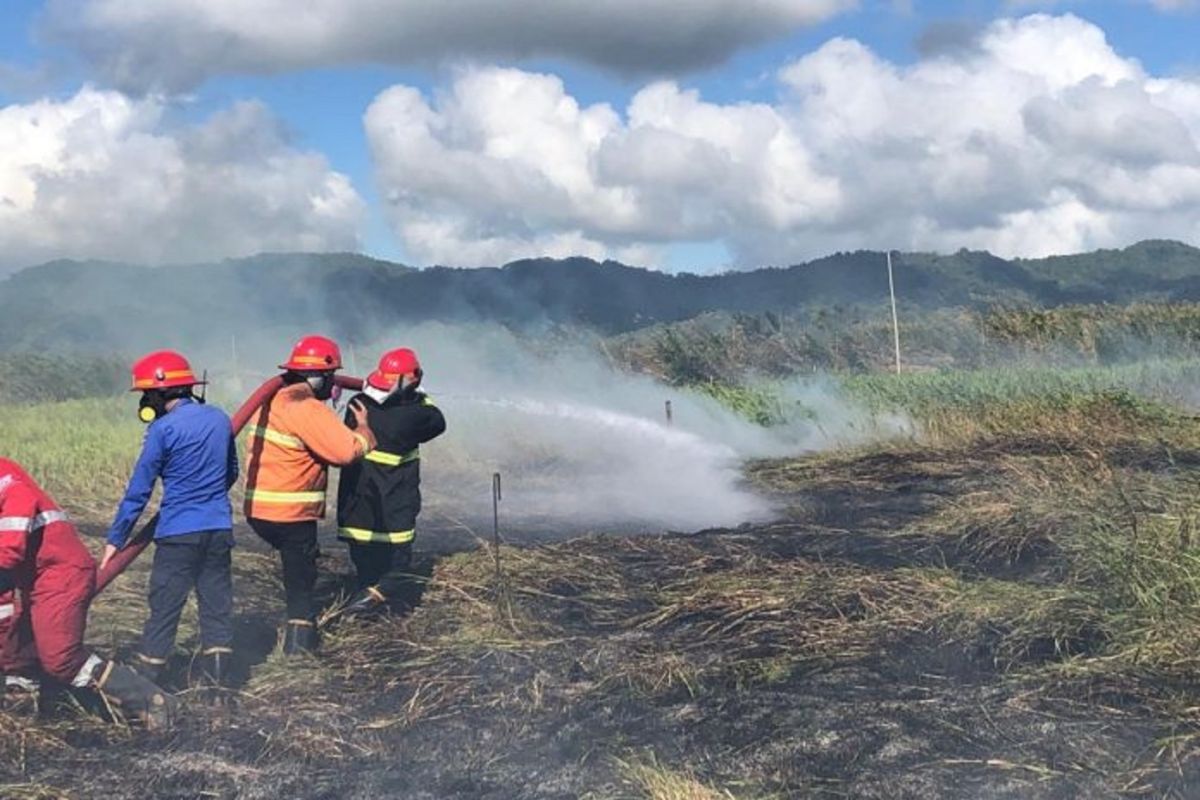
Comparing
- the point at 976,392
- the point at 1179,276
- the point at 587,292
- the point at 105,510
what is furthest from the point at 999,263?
the point at 105,510

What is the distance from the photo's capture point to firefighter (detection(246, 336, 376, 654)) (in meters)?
5.62

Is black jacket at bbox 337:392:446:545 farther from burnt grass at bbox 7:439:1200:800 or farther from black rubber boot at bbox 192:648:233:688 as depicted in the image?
black rubber boot at bbox 192:648:233:688

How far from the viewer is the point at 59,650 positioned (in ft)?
15.5

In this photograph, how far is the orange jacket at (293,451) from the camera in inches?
221

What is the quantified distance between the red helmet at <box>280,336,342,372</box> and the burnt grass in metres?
1.46

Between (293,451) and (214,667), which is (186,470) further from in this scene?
(214,667)

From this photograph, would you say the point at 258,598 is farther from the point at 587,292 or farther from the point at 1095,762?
the point at 587,292

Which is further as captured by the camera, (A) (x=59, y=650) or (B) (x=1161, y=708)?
(A) (x=59, y=650)

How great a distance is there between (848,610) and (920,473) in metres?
6.03

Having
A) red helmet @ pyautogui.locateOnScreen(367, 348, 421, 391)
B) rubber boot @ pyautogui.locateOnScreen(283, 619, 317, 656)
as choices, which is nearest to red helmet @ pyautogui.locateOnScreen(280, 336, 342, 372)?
red helmet @ pyautogui.locateOnScreen(367, 348, 421, 391)

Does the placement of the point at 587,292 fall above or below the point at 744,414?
above

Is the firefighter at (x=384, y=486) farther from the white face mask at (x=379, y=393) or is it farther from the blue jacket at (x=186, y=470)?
the blue jacket at (x=186, y=470)

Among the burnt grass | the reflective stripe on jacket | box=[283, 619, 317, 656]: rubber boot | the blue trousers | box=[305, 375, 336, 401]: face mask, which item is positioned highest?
box=[305, 375, 336, 401]: face mask

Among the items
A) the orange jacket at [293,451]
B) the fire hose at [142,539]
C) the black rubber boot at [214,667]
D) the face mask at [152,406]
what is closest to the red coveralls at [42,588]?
the fire hose at [142,539]
